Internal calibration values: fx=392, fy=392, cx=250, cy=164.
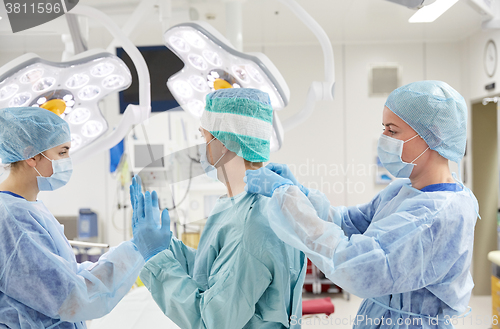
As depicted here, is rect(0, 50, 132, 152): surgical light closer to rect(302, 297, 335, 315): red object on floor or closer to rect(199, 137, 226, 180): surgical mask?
rect(199, 137, 226, 180): surgical mask

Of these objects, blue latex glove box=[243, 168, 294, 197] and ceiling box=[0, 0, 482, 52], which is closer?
blue latex glove box=[243, 168, 294, 197]

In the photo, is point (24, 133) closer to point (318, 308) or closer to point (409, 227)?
point (409, 227)

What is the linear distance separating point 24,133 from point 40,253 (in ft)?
1.33

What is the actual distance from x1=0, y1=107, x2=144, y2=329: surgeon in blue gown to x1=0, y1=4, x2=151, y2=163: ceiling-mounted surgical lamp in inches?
7.1

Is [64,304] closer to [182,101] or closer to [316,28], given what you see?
[182,101]

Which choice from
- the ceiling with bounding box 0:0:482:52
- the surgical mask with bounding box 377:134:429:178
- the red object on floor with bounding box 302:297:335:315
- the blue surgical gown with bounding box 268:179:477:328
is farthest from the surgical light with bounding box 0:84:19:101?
the red object on floor with bounding box 302:297:335:315

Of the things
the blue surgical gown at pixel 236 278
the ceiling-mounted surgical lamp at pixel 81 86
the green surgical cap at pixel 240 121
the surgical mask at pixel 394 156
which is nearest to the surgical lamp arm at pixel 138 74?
the ceiling-mounted surgical lamp at pixel 81 86

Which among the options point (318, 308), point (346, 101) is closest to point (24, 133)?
point (318, 308)

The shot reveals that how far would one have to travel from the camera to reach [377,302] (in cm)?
123

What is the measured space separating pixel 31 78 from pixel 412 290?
4.88 feet

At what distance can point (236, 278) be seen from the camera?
1086 mm

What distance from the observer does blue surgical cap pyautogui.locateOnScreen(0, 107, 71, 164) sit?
1.30 m

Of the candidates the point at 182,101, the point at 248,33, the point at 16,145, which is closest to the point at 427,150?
the point at 182,101

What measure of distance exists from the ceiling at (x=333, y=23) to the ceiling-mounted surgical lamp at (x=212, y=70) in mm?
949
